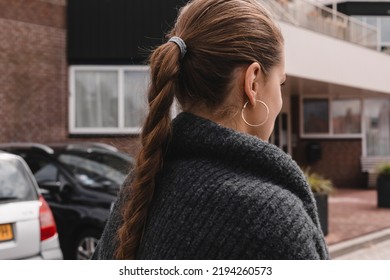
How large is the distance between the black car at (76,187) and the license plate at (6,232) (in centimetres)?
159

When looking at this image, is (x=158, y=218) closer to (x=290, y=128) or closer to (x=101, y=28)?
(x=101, y=28)

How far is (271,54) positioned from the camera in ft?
4.46

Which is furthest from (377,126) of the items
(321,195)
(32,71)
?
(32,71)

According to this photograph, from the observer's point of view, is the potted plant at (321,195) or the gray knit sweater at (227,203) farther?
the potted plant at (321,195)

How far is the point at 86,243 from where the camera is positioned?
236 inches

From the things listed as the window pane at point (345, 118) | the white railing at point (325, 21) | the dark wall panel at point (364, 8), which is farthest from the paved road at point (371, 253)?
the window pane at point (345, 118)

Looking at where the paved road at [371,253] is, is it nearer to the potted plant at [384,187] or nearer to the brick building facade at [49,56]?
the potted plant at [384,187]

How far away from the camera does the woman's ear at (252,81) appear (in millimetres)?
1313

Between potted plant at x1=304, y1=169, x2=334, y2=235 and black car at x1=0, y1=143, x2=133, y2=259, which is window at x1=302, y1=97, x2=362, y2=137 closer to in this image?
potted plant at x1=304, y1=169, x2=334, y2=235

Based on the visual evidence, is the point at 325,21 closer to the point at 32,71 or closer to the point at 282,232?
the point at 32,71

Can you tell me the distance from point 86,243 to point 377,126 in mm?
14299
